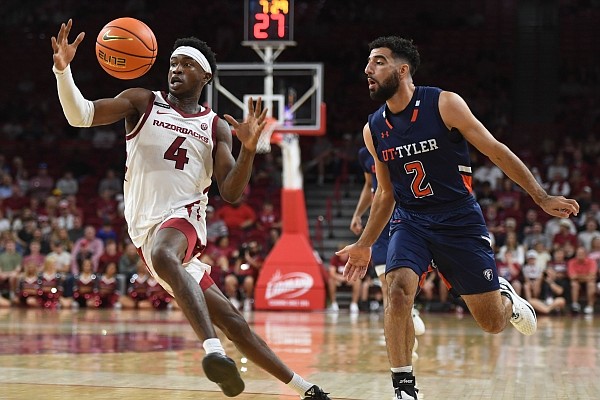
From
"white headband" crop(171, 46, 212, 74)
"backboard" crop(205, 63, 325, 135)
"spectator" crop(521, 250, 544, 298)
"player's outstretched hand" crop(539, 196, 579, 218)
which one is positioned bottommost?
"spectator" crop(521, 250, 544, 298)

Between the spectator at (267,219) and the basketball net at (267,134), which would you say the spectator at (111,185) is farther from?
the basketball net at (267,134)

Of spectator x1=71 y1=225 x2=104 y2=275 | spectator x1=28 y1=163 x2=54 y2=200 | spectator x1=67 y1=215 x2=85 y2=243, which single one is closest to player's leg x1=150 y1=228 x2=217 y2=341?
spectator x1=71 y1=225 x2=104 y2=275

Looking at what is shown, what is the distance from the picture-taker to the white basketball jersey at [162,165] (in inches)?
213

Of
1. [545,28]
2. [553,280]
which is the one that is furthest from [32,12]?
[553,280]

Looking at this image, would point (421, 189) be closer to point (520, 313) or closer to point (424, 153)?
point (424, 153)

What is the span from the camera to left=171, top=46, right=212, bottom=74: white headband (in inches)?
222

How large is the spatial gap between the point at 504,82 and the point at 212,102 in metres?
10.6

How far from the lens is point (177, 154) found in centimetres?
551

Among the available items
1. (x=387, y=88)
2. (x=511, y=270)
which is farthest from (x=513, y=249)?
(x=387, y=88)

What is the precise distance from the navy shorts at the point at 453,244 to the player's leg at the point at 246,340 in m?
0.93

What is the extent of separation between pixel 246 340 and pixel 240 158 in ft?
3.46

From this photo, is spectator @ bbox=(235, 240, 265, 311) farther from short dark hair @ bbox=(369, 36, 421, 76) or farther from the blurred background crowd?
short dark hair @ bbox=(369, 36, 421, 76)

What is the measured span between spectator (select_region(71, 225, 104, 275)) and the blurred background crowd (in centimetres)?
5

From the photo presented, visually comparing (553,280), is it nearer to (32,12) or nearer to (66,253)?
(66,253)
